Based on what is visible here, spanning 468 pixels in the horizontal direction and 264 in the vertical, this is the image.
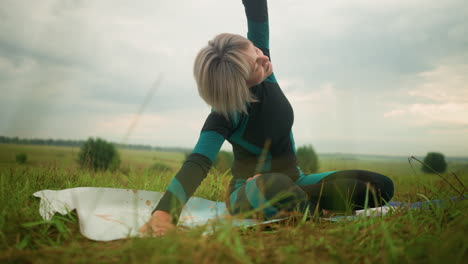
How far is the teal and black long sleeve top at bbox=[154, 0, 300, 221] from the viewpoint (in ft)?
6.19

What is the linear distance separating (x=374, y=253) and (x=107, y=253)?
43.7 inches

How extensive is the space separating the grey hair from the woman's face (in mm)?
50

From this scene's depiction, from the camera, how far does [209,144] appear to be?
1975mm

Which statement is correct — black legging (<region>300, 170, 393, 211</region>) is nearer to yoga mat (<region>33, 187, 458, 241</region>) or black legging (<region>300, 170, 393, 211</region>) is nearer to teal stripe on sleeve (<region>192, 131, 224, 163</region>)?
yoga mat (<region>33, 187, 458, 241</region>)

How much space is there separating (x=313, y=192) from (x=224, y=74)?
3.86 feet

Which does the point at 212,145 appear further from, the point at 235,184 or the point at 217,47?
the point at 217,47

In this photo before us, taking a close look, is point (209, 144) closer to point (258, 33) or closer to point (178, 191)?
point (178, 191)

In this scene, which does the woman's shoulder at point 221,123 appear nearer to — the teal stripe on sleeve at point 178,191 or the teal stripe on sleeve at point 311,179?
the teal stripe on sleeve at point 178,191

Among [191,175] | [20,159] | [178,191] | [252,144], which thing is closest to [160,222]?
[178,191]

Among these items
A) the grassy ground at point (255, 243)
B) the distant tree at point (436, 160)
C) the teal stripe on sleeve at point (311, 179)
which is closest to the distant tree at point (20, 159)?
the grassy ground at point (255, 243)

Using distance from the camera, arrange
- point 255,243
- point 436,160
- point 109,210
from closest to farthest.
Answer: point 255,243 → point 109,210 → point 436,160

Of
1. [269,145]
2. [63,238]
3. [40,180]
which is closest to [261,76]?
[269,145]

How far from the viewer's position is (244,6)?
240 centimetres

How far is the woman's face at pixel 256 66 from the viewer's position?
1948 mm
